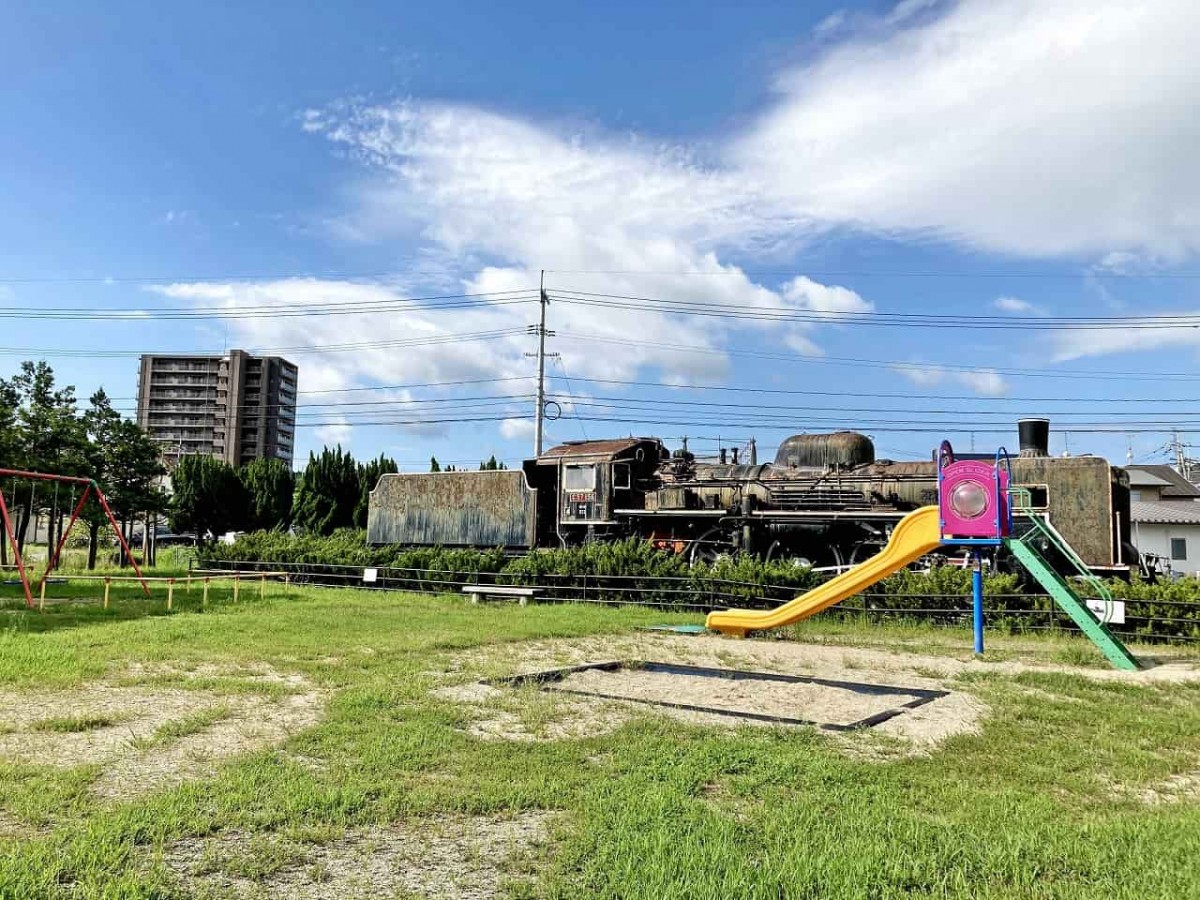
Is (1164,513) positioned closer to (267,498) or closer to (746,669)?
(746,669)

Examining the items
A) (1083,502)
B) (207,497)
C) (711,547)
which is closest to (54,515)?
(711,547)

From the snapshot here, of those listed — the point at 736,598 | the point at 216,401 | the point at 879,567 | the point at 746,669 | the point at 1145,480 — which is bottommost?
the point at 746,669

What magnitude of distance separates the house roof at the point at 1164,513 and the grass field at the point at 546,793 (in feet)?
91.4

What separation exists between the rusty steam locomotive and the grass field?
28.0 ft

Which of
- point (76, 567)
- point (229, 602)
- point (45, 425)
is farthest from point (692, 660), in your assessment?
point (76, 567)

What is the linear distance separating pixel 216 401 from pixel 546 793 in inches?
4135

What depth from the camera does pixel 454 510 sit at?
25.3 meters

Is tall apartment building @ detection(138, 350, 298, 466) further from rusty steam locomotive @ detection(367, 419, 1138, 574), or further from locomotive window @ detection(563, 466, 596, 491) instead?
locomotive window @ detection(563, 466, 596, 491)

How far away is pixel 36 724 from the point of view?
6.64 meters

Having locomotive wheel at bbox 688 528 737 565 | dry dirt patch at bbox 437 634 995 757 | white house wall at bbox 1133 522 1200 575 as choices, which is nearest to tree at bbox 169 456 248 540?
locomotive wheel at bbox 688 528 737 565

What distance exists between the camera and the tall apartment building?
9725 centimetres

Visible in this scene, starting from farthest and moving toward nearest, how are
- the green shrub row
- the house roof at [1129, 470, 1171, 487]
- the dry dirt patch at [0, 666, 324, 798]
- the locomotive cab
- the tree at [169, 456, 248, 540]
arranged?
the tree at [169, 456, 248, 540], the house roof at [1129, 470, 1171, 487], the locomotive cab, the green shrub row, the dry dirt patch at [0, 666, 324, 798]

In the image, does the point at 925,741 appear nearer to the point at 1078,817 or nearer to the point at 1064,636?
the point at 1078,817

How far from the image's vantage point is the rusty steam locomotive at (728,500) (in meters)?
17.3
